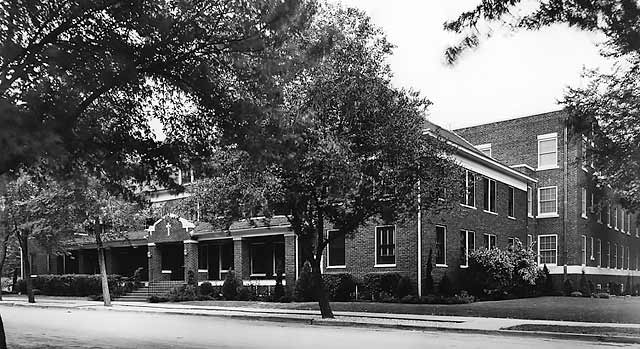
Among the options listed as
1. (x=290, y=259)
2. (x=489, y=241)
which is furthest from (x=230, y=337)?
(x=489, y=241)

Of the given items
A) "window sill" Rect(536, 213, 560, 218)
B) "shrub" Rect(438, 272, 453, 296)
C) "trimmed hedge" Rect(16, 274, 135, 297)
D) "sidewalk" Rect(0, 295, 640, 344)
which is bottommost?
"trimmed hedge" Rect(16, 274, 135, 297)

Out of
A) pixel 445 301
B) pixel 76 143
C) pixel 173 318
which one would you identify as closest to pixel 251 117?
pixel 76 143

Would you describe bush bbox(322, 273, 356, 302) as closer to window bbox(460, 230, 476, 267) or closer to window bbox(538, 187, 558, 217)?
window bbox(460, 230, 476, 267)

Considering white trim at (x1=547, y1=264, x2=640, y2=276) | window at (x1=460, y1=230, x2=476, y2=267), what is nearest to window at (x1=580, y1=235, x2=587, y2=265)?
white trim at (x1=547, y1=264, x2=640, y2=276)

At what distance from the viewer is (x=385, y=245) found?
29.1 metres

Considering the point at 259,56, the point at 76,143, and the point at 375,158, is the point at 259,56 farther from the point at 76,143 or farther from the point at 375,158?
the point at 375,158

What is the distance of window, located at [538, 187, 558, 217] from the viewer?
38469 mm

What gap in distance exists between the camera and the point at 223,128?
966cm

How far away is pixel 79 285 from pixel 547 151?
1092 inches

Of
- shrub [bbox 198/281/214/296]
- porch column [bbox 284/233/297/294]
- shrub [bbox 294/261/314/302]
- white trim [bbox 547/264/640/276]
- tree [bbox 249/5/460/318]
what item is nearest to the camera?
tree [bbox 249/5/460/318]

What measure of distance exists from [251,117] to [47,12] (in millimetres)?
2852

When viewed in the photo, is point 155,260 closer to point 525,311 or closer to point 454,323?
point 525,311

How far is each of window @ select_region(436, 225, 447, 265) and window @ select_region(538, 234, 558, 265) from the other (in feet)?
34.4

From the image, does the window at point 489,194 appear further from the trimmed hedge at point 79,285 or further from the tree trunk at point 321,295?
the trimmed hedge at point 79,285
